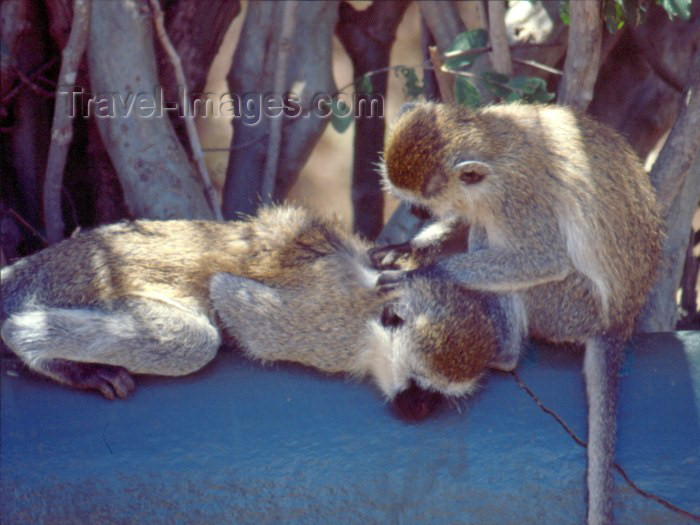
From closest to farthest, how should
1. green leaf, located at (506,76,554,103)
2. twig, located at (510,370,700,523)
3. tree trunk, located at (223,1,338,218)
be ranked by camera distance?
twig, located at (510,370,700,523), green leaf, located at (506,76,554,103), tree trunk, located at (223,1,338,218)

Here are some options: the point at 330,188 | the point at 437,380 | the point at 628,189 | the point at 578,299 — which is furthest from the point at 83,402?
the point at 330,188

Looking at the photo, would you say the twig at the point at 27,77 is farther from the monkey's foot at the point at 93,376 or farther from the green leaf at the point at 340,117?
the monkey's foot at the point at 93,376

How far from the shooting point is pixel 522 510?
120 inches

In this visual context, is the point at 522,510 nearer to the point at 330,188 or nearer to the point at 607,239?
the point at 607,239

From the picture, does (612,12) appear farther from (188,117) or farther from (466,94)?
(188,117)

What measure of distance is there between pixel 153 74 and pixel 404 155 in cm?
159

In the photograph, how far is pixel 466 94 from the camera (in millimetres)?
4094

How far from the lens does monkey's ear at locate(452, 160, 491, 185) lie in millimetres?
3479

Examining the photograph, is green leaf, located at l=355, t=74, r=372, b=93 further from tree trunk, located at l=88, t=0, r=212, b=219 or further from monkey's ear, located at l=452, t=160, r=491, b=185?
monkey's ear, located at l=452, t=160, r=491, b=185

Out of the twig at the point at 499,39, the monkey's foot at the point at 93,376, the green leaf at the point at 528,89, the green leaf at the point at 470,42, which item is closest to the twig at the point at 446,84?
the green leaf at the point at 470,42

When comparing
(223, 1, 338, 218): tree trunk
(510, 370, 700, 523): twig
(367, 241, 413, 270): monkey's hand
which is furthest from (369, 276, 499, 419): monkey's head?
(223, 1, 338, 218): tree trunk

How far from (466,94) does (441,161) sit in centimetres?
72

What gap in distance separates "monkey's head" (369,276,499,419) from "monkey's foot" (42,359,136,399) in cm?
93

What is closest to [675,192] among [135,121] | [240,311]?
[240,311]
